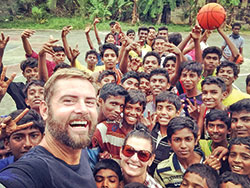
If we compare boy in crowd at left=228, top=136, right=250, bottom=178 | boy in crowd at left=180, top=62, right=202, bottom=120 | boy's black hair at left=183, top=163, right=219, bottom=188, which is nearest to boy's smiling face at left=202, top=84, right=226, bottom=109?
boy in crowd at left=180, top=62, right=202, bottom=120

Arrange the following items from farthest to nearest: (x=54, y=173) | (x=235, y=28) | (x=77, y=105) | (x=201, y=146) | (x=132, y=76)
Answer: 1. (x=235, y=28)
2. (x=132, y=76)
3. (x=201, y=146)
4. (x=77, y=105)
5. (x=54, y=173)

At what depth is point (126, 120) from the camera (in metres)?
3.20

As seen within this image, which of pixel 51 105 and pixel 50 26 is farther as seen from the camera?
pixel 50 26

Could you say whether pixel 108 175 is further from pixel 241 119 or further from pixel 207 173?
pixel 241 119

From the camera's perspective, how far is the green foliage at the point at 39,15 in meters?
20.6

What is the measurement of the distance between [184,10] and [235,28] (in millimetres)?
12910

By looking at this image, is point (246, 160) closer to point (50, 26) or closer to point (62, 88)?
point (62, 88)

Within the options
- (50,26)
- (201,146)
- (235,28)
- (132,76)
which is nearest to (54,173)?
(201,146)

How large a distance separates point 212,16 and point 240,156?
11.7ft

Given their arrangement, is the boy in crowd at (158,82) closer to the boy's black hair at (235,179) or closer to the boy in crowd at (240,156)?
the boy in crowd at (240,156)

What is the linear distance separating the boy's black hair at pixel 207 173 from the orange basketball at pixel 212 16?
3.67m

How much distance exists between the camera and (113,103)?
320cm

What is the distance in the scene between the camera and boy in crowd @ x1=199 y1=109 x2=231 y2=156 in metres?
3.00

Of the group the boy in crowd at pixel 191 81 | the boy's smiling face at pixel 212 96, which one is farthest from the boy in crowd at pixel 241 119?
the boy in crowd at pixel 191 81
